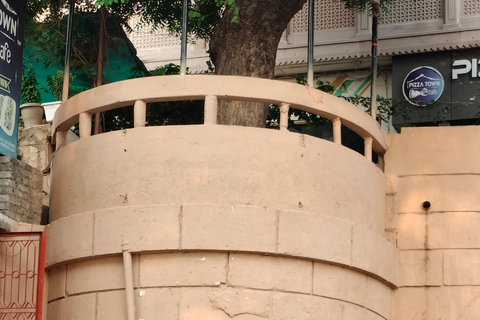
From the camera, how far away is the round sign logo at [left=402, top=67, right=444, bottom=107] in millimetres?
19703

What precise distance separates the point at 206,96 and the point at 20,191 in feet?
8.70

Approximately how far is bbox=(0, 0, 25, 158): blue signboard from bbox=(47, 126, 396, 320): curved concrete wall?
0.90m

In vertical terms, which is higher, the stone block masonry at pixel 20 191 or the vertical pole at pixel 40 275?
the stone block masonry at pixel 20 191

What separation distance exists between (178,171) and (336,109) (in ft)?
7.45

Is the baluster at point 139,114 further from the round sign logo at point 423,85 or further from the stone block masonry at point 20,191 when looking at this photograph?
the round sign logo at point 423,85

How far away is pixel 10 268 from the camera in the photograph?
13797 millimetres

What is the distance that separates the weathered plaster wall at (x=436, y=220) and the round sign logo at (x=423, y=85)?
14.2ft

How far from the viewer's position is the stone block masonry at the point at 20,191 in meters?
13.9

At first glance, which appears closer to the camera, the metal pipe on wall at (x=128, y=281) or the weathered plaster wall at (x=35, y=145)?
the metal pipe on wall at (x=128, y=281)

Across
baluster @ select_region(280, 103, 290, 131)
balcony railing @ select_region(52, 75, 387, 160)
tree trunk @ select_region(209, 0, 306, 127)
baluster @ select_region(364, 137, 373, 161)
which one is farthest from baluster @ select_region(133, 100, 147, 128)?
baluster @ select_region(364, 137, 373, 161)

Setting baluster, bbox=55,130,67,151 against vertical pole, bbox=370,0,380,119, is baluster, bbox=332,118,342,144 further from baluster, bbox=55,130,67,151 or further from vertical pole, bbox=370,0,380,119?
baluster, bbox=55,130,67,151

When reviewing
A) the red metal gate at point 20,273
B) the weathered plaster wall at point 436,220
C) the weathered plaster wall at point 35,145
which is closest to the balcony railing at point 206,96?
the weathered plaster wall at point 35,145

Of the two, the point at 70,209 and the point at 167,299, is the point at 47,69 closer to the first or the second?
the point at 70,209


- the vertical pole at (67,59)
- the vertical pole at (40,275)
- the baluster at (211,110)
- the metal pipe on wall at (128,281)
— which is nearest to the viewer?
the metal pipe on wall at (128,281)
